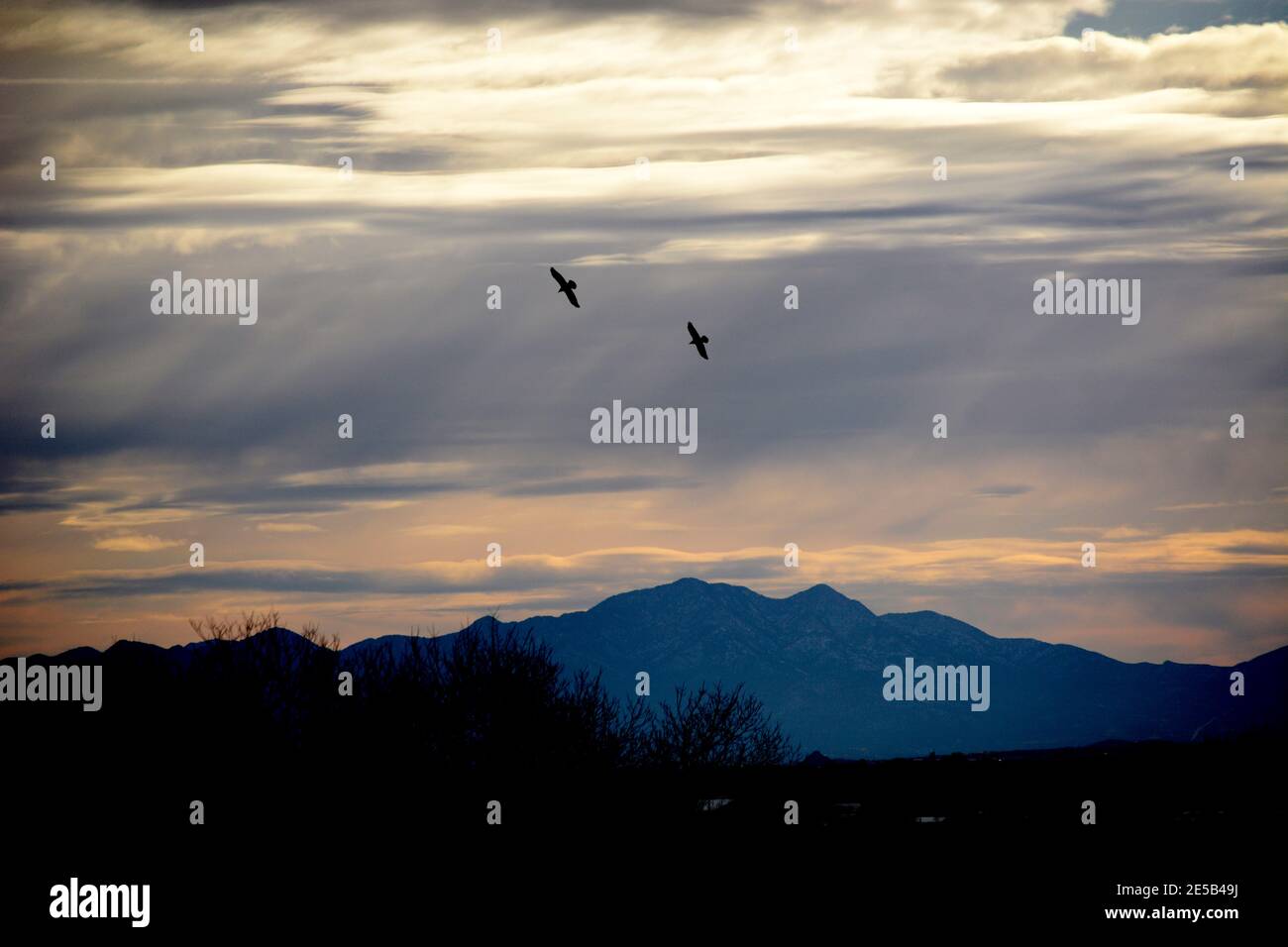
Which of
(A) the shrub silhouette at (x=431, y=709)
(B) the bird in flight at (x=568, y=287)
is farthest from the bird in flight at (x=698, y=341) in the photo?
(A) the shrub silhouette at (x=431, y=709)

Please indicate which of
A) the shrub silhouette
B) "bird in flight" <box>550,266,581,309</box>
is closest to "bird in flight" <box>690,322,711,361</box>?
"bird in flight" <box>550,266,581,309</box>

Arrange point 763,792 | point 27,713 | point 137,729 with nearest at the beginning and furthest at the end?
point 763,792, point 137,729, point 27,713

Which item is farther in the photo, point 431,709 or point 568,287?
point 431,709

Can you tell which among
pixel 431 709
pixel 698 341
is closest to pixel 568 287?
pixel 698 341

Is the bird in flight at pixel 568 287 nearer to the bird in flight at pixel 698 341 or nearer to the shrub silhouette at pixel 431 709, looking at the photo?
the bird in flight at pixel 698 341

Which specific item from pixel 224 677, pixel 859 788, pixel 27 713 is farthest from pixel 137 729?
pixel 859 788

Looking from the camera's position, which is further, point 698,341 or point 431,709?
point 431,709

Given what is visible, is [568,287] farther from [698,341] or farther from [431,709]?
[431,709]

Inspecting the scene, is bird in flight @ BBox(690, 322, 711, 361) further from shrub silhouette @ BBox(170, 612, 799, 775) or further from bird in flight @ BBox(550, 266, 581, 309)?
shrub silhouette @ BBox(170, 612, 799, 775)
